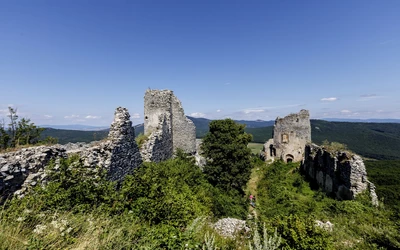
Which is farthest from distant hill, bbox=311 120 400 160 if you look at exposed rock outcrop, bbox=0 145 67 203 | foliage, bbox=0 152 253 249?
exposed rock outcrop, bbox=0 145 67 203

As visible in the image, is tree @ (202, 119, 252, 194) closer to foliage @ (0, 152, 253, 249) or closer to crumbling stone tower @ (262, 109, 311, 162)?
foliage @ (0, 152, 253, 249)

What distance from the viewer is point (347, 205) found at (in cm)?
823

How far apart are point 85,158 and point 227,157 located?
8384mm

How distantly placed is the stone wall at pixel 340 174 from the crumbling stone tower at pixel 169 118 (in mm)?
8615

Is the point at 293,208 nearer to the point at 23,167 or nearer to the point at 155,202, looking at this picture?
the point at 155,202

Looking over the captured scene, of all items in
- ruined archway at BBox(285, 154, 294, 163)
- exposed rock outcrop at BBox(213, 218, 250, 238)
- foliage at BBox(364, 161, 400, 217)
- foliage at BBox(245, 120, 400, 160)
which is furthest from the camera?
foliage at BBox(245, 120, 400, 160)

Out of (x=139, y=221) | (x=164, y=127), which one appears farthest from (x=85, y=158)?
(x=164, y=127)

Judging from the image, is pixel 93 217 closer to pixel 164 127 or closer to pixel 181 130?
pixel 164 127

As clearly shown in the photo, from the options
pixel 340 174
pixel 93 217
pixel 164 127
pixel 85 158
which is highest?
pixel 164 127

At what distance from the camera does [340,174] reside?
10.4m

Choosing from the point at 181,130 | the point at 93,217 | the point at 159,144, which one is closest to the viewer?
the point at 93,217

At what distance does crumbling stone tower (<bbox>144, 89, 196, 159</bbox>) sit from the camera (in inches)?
536

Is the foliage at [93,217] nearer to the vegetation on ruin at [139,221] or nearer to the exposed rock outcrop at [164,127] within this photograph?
the vegetation on ruin at [139,221]

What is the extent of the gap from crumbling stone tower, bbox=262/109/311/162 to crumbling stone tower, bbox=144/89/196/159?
9.93 metres
